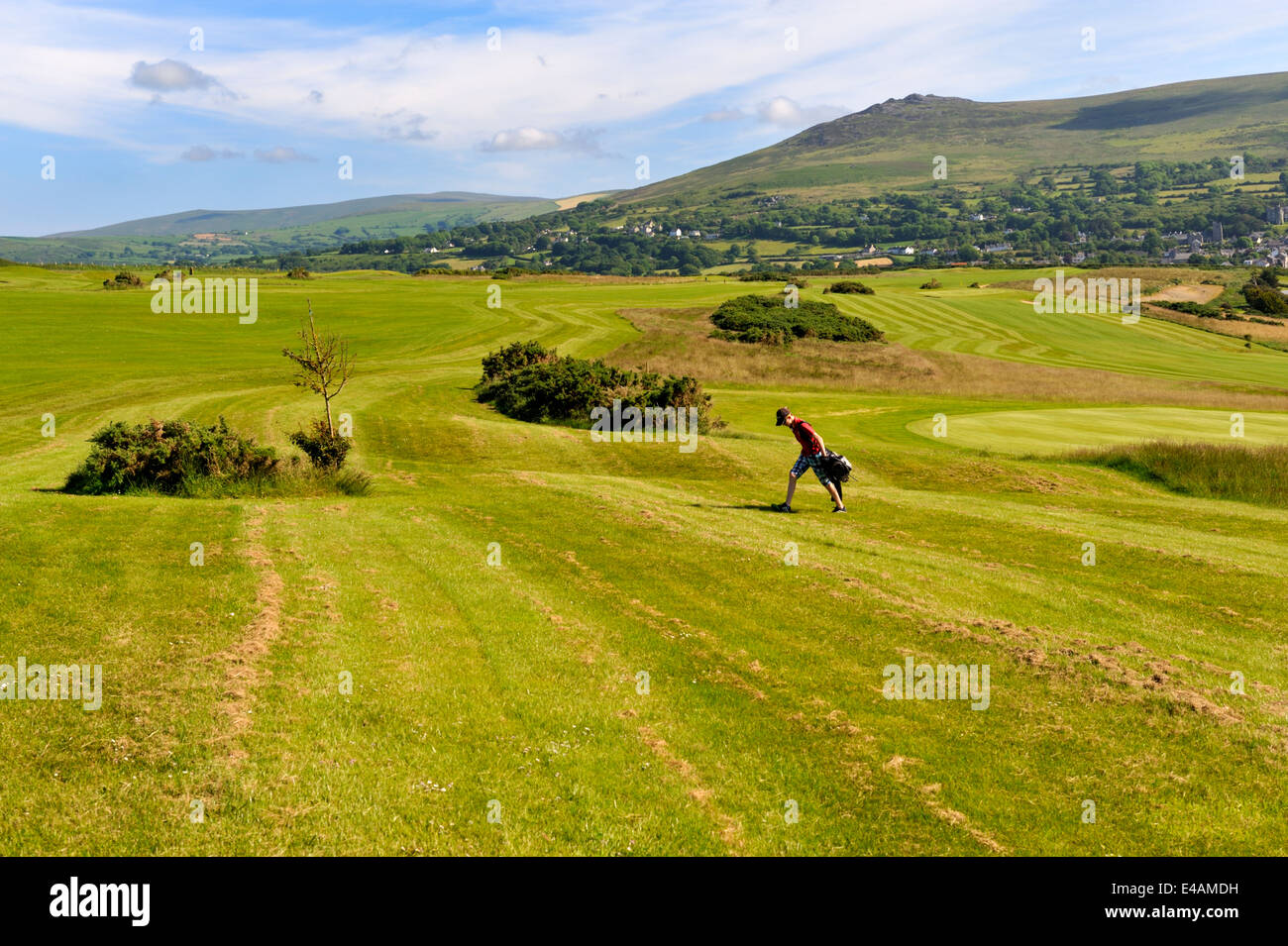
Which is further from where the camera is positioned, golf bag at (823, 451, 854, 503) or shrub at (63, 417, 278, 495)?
shrub at (63, 417, 278, 495)

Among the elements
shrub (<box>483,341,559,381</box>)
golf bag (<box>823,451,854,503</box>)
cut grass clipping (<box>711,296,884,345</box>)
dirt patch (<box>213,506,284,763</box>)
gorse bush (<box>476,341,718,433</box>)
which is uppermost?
cut grass clipping (<box>711,296,884,345</box>)

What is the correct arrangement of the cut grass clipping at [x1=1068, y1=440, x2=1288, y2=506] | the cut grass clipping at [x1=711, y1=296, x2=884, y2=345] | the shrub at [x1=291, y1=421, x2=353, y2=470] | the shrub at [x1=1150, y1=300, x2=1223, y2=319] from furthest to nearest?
1. the shrub at [x1=1150, y1=300, x2=1223, y2=319]
2. the cut grass clipping at [x1=711, y1=296, x2=884, y2=345]
3. the cut grass clipping at [x1=1068, y1=440, x2=1288, y2=506]
4. the shrub at [x1=291, y1=421, x2=353, y2=470]

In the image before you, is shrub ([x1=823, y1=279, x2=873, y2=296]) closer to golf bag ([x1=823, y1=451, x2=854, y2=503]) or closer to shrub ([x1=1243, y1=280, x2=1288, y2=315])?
shrub ([x1=1243, y1=280, x2=1288, y2=315])

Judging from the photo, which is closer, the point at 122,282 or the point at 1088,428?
the point at 1088,428

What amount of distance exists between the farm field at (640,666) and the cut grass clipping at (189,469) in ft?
3.55

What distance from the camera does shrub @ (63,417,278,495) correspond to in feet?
71.1

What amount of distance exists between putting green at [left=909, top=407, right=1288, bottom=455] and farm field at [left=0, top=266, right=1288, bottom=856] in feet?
23.4

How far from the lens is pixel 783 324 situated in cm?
7912

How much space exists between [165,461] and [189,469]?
2.04 feet

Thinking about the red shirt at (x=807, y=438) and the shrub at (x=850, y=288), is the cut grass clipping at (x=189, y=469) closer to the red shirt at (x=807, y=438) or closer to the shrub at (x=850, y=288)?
the red shirt at (x=807, y=438)

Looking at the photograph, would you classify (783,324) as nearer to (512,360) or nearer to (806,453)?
(512,360)

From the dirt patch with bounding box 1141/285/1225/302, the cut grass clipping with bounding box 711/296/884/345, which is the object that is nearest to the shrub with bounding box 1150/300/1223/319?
the dirt patch with bounding box 1141/285/1225/302

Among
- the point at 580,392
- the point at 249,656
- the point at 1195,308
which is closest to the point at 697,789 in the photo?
the point at 249,656

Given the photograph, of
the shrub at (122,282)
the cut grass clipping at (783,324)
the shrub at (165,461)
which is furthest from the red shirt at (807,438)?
the shrub at (122,282)
